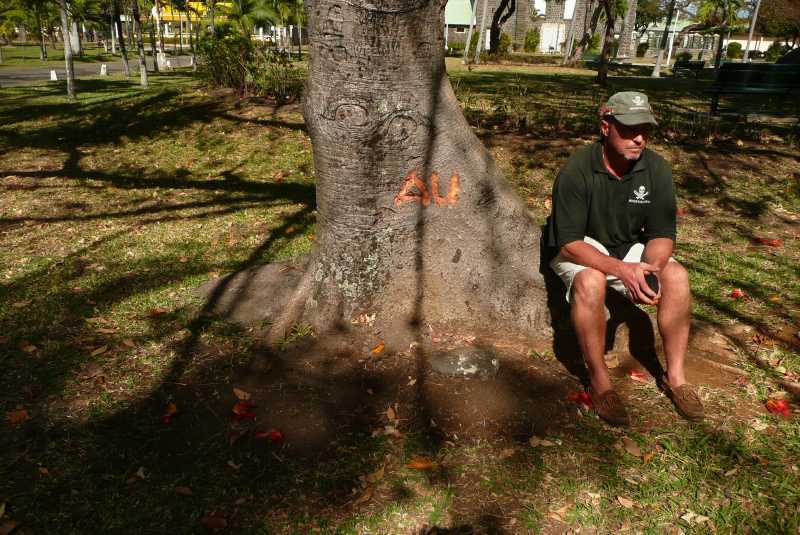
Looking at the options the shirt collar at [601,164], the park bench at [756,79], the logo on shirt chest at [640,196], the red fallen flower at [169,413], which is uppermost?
the park bench at [756,79]

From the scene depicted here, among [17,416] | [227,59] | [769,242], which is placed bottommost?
[17,416]

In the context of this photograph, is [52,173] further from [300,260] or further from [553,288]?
[553,288]

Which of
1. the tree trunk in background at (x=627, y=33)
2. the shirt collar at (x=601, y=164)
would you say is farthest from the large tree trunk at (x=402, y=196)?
the tree trunk in background at (x=627, y=33)

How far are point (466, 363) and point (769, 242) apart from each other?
4120 millimetres

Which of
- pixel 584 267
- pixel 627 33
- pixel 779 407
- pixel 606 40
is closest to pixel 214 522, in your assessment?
pixel 584 267

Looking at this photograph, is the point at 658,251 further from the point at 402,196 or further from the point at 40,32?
the point at 40,32

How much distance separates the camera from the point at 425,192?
375 cm

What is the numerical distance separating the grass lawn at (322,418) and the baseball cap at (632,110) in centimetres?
151

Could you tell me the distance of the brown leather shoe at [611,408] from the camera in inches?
120

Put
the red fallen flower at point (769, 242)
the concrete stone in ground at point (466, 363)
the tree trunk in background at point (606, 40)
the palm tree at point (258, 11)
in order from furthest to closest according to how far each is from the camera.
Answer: the palm tree at point (258, 11), the tree trunk in background at point (606, 40), the red fallen flower at point (769, 242), the concrete stone in ground at point (466, 363)

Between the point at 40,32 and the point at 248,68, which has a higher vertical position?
the point at 40,32

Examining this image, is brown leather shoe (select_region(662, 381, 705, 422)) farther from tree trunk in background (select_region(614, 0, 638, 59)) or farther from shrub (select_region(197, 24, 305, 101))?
tree trunk in background (select_region(614, 0, 638, 59))

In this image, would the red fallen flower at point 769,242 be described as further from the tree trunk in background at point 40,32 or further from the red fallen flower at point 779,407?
the tree trunk in background at point 40,32

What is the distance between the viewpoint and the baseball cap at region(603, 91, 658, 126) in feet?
10.1
